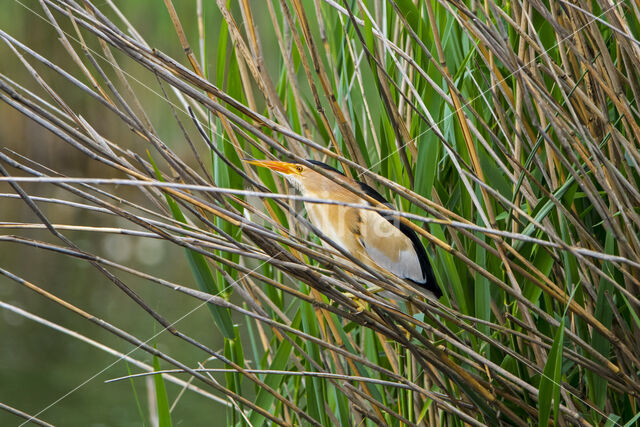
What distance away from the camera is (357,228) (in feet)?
4.14

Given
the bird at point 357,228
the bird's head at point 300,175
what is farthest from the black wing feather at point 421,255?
the bird's head at point 300,175

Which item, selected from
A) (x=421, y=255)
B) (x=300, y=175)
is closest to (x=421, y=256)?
(x=421, y=255)

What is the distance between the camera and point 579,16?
0.96m

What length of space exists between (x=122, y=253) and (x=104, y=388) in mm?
1896

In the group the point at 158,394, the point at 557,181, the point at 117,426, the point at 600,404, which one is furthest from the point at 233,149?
the point at 117,426

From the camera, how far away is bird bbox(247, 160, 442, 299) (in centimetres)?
125

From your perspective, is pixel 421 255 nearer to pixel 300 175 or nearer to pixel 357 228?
pixel 357 228

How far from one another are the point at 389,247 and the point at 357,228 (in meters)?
→ 0.08

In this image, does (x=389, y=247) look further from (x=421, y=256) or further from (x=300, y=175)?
(x=300, y=175)

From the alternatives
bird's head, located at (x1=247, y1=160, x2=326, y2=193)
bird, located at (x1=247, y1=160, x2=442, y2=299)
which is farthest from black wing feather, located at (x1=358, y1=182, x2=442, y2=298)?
bird's head, located at (x1=247, y1=160, x2=326, y2=193)

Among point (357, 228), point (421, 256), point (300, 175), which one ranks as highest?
point (300, 175)

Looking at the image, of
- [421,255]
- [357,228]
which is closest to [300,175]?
[357,228]

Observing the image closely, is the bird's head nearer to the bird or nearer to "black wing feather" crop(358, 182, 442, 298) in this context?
the bird

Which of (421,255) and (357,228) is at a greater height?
(357,228)
